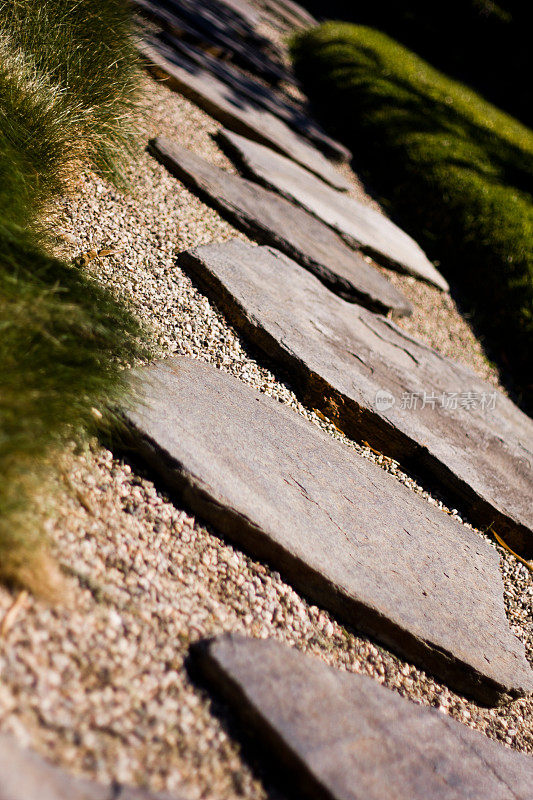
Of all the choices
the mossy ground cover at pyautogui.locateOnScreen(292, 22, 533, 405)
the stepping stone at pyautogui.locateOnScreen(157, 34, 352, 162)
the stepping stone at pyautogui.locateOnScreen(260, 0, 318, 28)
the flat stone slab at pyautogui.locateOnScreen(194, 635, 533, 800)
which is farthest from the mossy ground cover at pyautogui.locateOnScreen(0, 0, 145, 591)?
the stepping stone at pyautogui.locateOnScreen(260, 0, 318, 28)

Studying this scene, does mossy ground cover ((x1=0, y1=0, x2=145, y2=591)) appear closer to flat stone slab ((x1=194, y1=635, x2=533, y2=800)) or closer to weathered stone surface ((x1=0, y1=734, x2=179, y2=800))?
weathered stone surface ((x1=0, y1=734, x2=179, y2=800))

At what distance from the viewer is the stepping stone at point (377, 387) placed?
188cm

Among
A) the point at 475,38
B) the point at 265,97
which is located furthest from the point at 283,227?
the point at 475,38

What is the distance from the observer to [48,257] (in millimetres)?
1409

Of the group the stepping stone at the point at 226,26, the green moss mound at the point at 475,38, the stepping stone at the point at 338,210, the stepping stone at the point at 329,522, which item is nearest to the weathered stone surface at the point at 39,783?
the stepping stone at the point at 329,522

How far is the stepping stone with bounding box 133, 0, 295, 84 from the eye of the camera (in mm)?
3815

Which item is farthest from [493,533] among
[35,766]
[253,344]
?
[35,766]

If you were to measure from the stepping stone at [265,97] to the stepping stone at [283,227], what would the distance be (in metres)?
1.48

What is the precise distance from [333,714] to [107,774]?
412mm

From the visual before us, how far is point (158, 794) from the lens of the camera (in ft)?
2.65

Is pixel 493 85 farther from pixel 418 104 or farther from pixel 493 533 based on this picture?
pixel 493 533

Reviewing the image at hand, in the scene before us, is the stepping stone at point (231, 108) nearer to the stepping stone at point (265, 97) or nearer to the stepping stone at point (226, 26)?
the stepping stone at point (265, 97)

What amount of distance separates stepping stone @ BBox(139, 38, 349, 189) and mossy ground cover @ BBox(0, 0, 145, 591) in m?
0.63

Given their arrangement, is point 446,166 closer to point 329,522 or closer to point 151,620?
point 329,522
